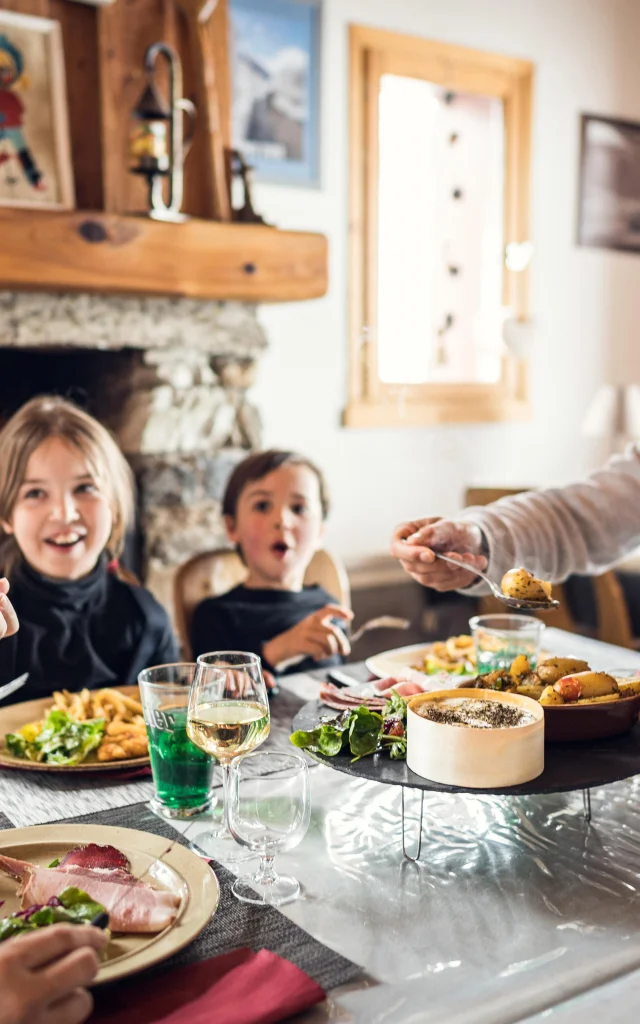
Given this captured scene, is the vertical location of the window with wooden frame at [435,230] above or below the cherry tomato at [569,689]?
above

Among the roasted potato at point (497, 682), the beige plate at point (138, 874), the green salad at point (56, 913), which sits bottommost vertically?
the beige plate at point (138, 874)

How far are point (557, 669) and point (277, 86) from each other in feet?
8.92

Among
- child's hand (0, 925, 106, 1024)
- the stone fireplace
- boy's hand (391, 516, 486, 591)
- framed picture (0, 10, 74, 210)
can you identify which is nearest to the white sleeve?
boy's hand (391, 516, 486, 591)

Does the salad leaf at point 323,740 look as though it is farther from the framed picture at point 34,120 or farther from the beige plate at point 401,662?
the framed picture at point 34,120

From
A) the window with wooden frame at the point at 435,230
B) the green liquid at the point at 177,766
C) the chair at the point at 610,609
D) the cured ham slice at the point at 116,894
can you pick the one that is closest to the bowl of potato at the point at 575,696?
the green liquid at the point at 177,766

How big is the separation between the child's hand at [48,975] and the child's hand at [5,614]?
43 centimetres

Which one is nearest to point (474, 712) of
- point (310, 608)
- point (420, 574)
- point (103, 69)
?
point (420, 574)

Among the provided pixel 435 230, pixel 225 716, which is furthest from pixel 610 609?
pixel 225 716

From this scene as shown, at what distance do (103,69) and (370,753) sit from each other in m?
1.98

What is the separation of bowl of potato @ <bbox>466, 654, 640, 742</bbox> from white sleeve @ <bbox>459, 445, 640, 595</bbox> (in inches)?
16.4

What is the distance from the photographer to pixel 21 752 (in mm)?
1229

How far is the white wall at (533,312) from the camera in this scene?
347 centimetres

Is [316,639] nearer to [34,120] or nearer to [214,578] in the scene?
[214,578]

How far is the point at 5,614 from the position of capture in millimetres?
1112
